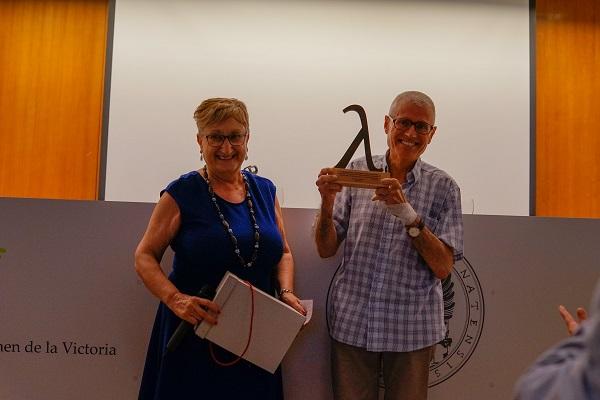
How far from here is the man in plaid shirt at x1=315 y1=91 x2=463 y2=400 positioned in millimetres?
1843

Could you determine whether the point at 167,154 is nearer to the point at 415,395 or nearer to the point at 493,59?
the point at 493,59

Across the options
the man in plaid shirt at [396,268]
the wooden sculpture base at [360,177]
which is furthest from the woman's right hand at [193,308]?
the wooden sculpture base at [360,177]

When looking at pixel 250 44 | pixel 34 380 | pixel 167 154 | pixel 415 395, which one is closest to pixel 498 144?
pixel 250 44

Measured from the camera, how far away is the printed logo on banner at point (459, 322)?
7.00 feet

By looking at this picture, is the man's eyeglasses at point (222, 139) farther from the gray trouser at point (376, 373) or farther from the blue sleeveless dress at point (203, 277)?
the gray trouser at point (376, 373)

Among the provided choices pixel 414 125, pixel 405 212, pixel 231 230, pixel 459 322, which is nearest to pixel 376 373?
pixel 459 322

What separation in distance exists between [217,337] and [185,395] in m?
0.20

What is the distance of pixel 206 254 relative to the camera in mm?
1766

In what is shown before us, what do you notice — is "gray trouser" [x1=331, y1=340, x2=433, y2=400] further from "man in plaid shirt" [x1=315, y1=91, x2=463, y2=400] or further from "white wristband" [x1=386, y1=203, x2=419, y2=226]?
"white wristband" [x1=386, y1=203, x2=419, y2=226]

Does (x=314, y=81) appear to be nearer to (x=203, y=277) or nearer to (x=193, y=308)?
(x=203, y=277)

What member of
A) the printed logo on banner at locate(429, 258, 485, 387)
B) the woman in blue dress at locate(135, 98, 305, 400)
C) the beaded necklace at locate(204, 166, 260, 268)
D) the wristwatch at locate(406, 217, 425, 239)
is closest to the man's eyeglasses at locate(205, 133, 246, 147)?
the woman in blue dress at locate(135, 98, 305, 400)

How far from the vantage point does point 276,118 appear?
4.01 meters

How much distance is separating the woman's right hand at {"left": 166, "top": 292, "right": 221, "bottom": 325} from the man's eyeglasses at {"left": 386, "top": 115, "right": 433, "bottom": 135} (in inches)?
30.4

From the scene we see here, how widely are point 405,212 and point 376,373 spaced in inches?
20.5
